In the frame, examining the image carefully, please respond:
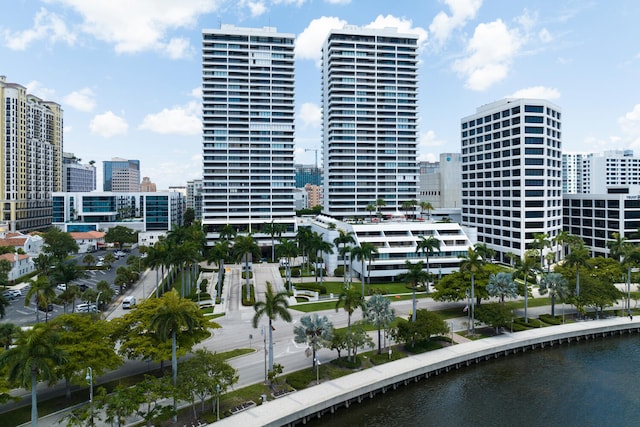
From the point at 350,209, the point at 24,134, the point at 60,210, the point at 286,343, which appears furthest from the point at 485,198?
the point at 24,134

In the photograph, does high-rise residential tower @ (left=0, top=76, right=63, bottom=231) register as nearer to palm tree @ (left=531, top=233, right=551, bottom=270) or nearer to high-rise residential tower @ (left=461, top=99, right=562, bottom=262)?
high-rise residential tower @ (left=461, top=99, right=562, bottom=262)

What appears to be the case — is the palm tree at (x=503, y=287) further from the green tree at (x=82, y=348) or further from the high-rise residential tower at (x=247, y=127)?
the high-rise residential tower at (x=247, y=127)

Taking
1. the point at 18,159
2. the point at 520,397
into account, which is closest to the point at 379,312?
the point at 520,397

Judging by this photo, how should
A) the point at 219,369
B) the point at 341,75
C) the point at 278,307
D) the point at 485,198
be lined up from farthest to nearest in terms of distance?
the point at 341,75, the point at 485,198, the point at 278,307, the point at 219,369

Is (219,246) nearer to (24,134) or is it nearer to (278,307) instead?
(278,307)

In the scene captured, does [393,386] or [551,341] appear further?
→ [551,341]

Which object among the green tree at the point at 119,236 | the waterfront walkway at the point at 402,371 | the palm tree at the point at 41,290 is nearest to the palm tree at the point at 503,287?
the waterfront walkway at the point at 402,371
